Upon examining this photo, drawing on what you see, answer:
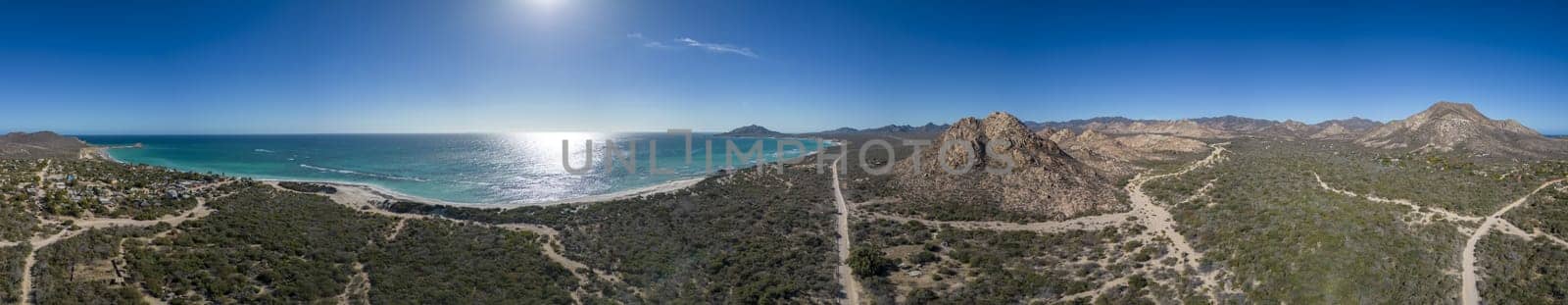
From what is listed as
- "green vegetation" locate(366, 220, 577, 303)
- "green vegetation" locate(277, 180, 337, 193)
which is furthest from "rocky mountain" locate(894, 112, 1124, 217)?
"green vegetation" locate(277, 180, 337, 193)

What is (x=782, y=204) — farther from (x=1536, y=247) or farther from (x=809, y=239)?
(x=1536, y=247)

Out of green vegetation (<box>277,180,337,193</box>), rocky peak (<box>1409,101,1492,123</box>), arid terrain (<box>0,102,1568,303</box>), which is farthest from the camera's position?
rocky peak (<box>1409,101,1492,123</box>)

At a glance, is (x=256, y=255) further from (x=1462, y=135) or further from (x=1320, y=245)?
(x=1462, y=135)

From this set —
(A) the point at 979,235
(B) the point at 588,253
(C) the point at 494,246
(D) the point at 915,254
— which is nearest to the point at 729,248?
(B) the point at 588,253

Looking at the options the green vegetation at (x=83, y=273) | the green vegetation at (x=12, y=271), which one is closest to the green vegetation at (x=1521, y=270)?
the green vegetation at (x=83, y=273)

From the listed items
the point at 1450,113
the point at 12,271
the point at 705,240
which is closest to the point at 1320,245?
the point at 705,240

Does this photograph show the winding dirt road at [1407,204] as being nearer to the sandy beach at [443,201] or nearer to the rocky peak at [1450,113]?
the sandy beach at [443,201]

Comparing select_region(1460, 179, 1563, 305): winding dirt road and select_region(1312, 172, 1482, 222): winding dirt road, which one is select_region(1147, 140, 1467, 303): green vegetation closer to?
select_region(1460, 179, 1563, 305): winding dirt road

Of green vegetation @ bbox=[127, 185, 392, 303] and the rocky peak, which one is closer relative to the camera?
green vegetation @ bbox=[127, 185, 392, 303]
